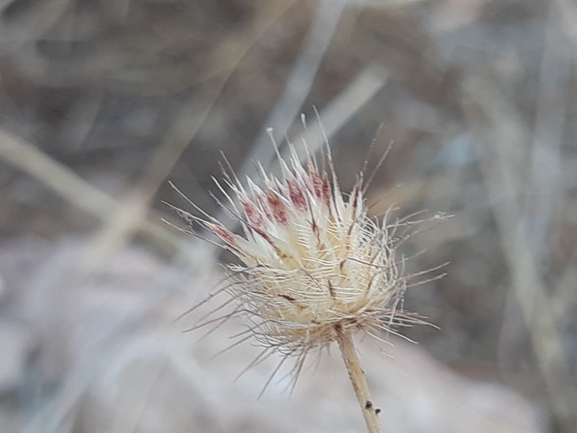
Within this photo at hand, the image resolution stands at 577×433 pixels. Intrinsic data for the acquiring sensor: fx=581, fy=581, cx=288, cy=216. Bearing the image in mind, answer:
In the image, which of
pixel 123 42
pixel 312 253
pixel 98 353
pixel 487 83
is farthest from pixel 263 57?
pixel 312 253

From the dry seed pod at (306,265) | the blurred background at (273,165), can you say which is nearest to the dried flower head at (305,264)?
the dry seed pod at (306,265)

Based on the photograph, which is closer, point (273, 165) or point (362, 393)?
point (362, 393)

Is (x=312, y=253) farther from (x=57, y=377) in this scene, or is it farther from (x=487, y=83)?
(x=487, y=83)

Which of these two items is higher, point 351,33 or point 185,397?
point 351,33

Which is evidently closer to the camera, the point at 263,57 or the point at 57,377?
the point at 57,377

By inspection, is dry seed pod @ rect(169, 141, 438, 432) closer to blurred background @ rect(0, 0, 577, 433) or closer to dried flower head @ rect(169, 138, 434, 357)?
dried flower head @ rect(169, 138, 434, 357)

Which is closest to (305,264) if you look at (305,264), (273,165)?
(305,264)

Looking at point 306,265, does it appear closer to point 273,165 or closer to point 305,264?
point 305,264

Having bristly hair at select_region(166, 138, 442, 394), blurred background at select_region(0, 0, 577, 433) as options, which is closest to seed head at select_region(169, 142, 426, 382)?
bristly hair at select_region(166, 138, 442, 394)
